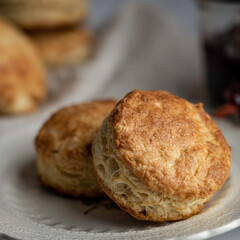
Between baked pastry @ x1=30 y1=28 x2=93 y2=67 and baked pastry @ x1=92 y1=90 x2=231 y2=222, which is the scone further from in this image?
baked pastry @ x1=30 y1=28 x2=93 y2=67

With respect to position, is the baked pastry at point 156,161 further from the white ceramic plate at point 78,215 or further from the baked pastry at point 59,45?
the baked pastry at point 59,45

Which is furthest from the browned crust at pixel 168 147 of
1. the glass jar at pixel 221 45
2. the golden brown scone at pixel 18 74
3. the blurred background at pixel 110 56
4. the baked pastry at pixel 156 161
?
the golden brown scone at pixel 18 74

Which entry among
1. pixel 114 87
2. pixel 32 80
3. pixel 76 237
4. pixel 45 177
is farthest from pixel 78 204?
pixel 114 87

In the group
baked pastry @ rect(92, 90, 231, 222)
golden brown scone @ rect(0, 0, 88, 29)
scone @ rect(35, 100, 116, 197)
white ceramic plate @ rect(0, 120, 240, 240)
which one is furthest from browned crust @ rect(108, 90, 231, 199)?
golden brown scone @ rect(0, 0, 88, 29)

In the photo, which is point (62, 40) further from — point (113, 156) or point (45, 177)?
point (113, 156)

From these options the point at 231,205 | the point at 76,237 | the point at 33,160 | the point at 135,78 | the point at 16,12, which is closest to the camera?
the point at 76,237

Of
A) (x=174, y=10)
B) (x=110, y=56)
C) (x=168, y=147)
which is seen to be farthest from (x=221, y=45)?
(x=174, y=10)

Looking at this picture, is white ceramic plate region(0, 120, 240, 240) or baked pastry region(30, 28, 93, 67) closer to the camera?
white ceramic plate region(0, 120, 240, 240)
